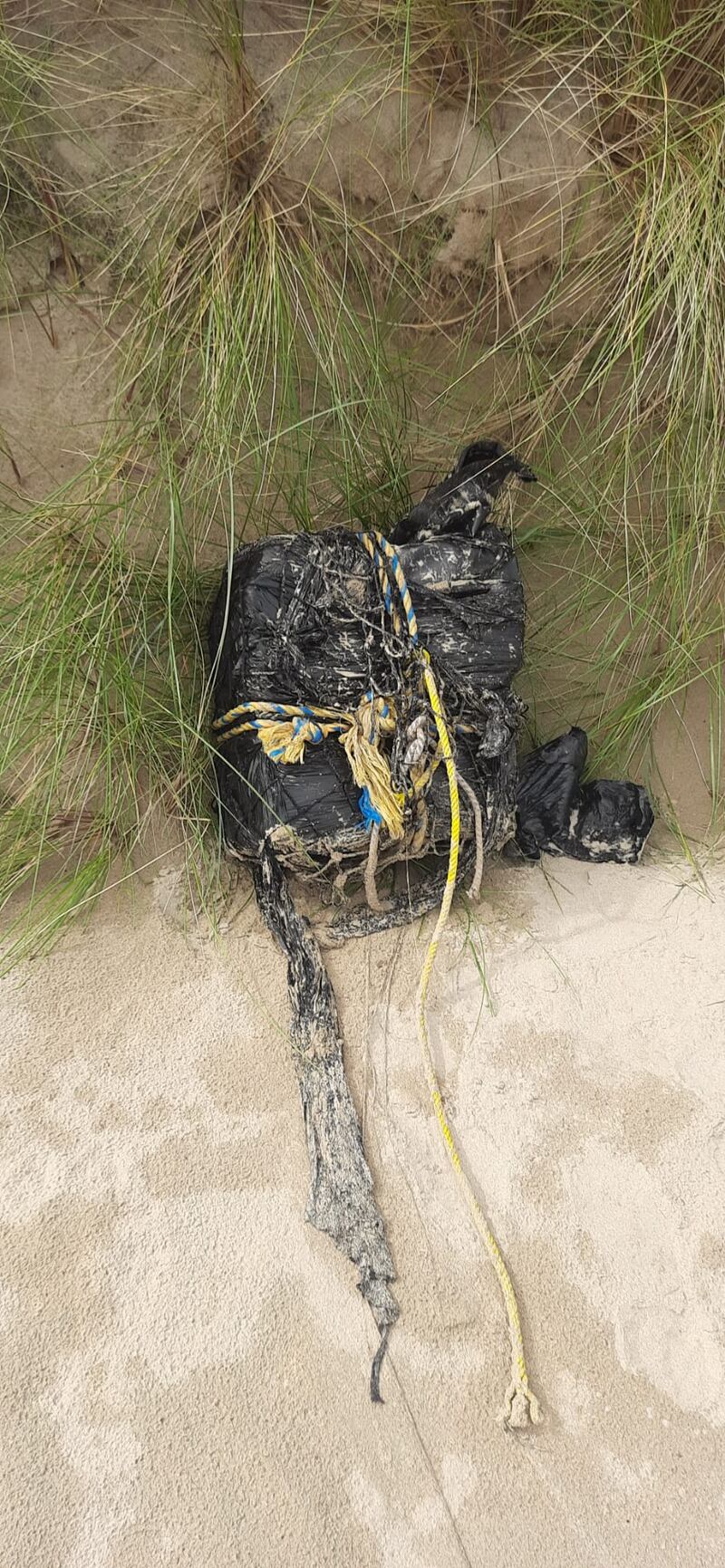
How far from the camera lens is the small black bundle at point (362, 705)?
4.81 feet

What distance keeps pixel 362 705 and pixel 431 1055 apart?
542mm

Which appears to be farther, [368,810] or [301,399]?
[301,399]

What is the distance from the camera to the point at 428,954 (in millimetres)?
1433

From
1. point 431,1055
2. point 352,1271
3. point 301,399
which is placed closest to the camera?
point 352,1271

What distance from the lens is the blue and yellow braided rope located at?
44.6 inches

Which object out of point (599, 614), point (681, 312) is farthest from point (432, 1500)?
point (681, 312)

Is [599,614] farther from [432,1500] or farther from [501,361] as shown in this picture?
[432,1500]

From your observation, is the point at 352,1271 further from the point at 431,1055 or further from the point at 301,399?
the point at 301,399

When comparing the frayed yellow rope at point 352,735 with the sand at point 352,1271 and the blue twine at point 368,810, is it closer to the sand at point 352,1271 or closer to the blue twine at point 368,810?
the blue twine at point 368,810

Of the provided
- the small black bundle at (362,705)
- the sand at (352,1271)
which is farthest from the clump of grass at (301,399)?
the sand at (352,1271)

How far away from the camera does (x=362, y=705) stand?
1.49m

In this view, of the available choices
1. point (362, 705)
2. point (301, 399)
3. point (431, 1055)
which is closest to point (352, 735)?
point (362, 705)

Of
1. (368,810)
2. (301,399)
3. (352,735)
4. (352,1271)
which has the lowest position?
(352,1271)

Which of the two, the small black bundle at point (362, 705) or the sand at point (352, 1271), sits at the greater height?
the small black bundle at point (362, 705)
